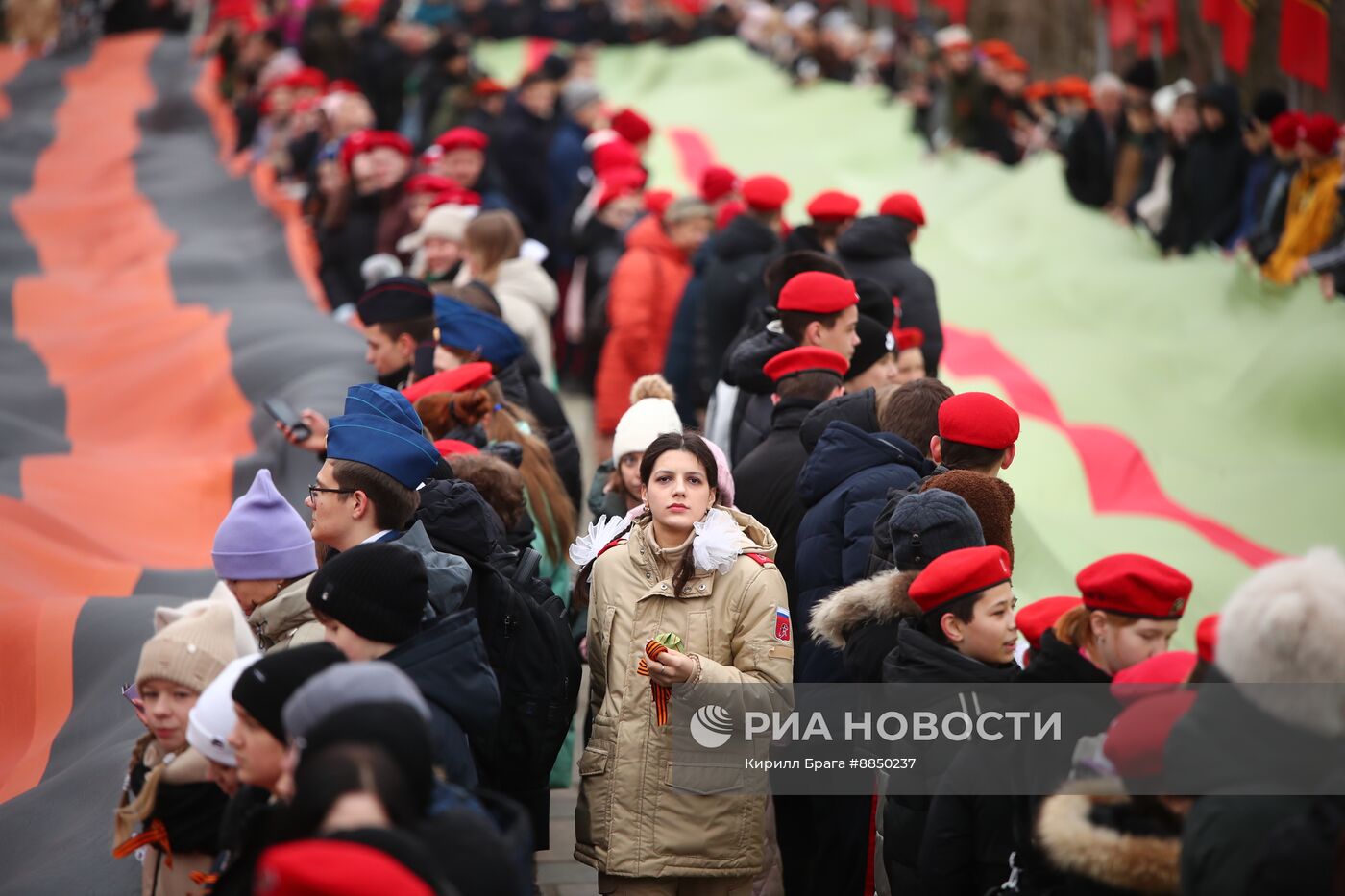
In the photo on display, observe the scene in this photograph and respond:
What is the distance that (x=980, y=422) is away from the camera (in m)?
4.88

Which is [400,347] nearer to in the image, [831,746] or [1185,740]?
[831,746]

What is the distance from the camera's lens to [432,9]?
70.1 feet

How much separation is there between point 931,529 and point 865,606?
30 centimetres

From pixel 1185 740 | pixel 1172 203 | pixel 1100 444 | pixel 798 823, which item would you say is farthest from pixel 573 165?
pixel 1185 740

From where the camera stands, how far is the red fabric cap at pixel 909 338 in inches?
291

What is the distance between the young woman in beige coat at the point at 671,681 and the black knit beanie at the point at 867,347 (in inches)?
73.2

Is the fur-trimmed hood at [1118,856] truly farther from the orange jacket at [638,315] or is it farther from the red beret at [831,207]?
the orange jacket at [638,315]

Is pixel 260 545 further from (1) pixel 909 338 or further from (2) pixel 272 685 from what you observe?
(1) pixel 909 338

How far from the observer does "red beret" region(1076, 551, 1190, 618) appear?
3859 mm

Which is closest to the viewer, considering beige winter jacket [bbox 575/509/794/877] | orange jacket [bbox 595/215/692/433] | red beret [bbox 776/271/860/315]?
beige winter jacket [bbox 575/509/794/877]

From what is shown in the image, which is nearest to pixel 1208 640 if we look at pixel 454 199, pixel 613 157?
pixel 454 199

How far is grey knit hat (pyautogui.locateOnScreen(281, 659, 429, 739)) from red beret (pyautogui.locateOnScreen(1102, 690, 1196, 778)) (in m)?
1.39

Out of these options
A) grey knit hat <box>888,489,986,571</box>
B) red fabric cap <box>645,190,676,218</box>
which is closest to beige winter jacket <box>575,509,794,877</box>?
grey knit hat <box>888,489,986,571</box>

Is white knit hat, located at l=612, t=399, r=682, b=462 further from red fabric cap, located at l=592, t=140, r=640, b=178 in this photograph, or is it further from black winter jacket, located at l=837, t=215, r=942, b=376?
red fabric cap, located at l=592, t=140, r=640, b=178
